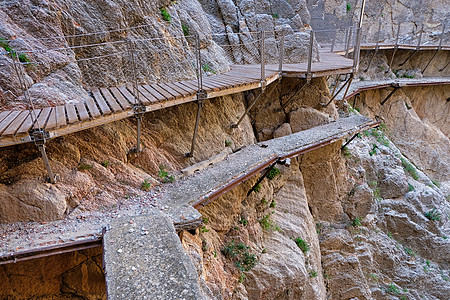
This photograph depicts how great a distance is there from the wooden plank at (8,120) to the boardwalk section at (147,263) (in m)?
2.36

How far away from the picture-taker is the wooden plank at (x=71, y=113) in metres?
5.26

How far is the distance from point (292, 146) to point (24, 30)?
25.3 ft

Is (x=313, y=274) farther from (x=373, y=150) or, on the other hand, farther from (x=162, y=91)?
(x=373, y=150)

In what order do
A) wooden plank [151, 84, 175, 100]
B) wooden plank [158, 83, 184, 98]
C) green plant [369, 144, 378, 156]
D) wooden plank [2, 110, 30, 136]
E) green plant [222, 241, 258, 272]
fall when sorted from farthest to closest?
green plant [369, 144, 378, 156], green plant [222, 241, 258, 272], wooden plank [158, 83, 184, 98], wooden plank [151, 84, 175, 100], wooden plank [2, 110, 30, 136]

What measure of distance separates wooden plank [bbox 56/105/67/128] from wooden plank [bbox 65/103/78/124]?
7 centimetres

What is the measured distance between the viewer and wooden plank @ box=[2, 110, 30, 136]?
15.4 feet

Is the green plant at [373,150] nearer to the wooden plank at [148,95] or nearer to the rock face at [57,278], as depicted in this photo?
the wooden plank at [148,95]

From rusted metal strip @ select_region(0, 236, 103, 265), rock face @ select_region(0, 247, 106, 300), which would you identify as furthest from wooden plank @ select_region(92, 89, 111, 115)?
rock face @ select_region(0, 247, 106, 300)

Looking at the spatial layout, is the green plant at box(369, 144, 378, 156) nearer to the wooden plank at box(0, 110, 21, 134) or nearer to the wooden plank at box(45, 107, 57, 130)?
the wooden plank at box(45, 107, 57, 130)

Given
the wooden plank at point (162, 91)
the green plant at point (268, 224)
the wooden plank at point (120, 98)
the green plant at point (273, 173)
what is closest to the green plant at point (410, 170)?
the green plant at point (273, 173)

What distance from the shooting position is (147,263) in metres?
4.37

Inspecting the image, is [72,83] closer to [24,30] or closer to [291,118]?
[24,30]

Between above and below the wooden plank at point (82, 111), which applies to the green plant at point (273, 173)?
below

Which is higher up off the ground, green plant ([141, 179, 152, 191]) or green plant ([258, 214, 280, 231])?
green plant ([141, 179, 152, 191])
